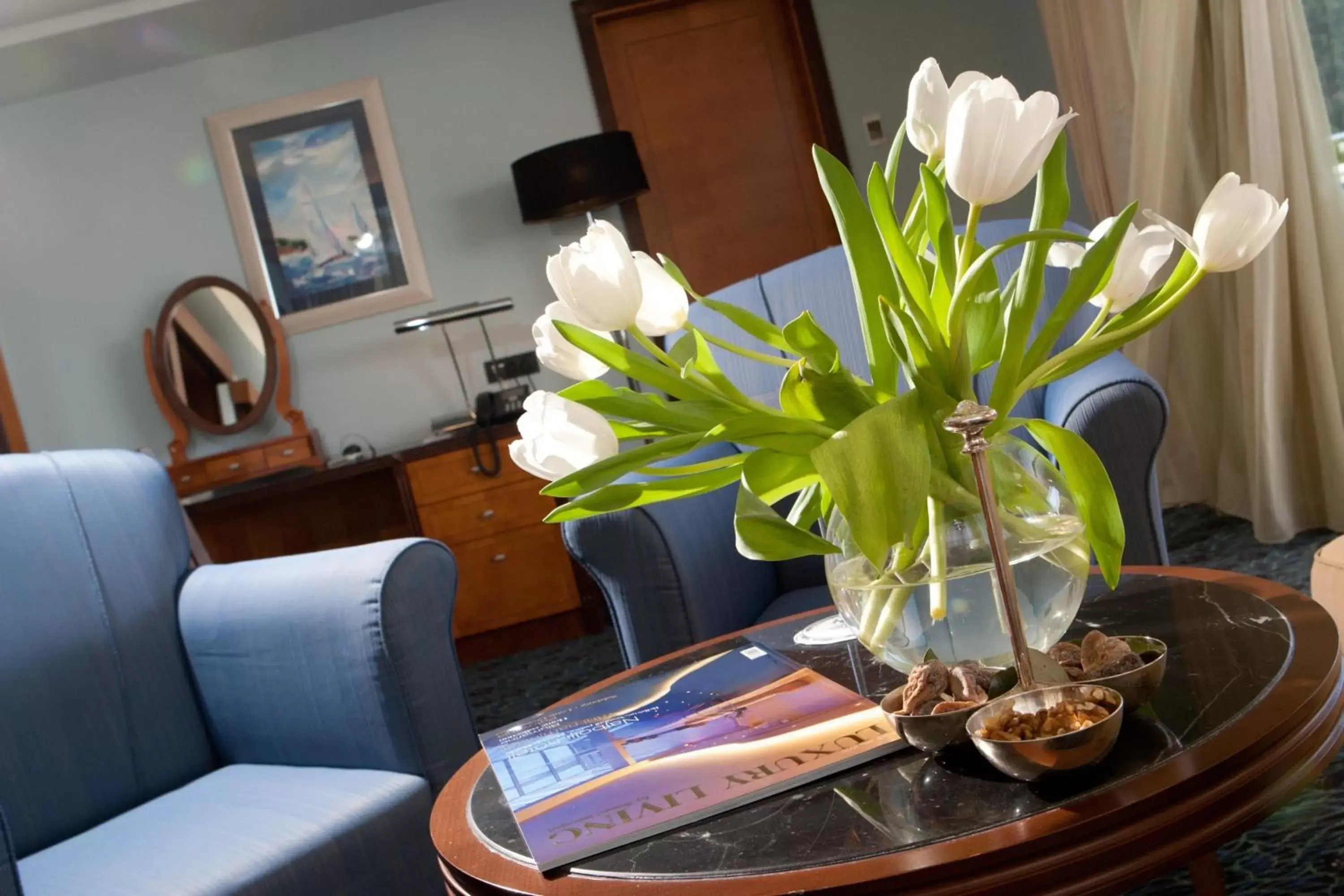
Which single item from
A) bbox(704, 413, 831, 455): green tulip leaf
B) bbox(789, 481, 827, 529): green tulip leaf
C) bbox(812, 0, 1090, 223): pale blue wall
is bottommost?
bbox(789, 481, 827, 529): green tulip leaf

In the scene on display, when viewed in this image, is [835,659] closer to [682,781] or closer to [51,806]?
[682,781]

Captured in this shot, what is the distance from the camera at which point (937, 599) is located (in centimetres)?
88

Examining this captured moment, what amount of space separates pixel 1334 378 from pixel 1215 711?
216cm

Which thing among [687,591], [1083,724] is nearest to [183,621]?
[687,591]

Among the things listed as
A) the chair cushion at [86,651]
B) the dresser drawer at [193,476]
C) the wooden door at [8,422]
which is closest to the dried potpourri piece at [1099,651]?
the chair cushion at [86,651]

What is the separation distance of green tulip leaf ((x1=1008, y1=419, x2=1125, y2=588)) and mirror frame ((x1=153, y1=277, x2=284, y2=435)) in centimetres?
370

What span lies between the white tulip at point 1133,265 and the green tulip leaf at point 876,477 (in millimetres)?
222

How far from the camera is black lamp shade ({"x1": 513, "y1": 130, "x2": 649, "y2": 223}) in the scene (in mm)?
3797

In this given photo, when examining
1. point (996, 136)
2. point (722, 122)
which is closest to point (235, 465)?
point (722, 122)

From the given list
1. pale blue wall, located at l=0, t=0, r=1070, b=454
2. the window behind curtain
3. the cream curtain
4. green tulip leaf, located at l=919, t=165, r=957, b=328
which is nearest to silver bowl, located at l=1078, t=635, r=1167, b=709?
Answer: green tulip leaf, located at l=919, t=165, r=957, b=328

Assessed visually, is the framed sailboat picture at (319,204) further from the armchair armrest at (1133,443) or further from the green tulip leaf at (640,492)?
the green tulip leaf at (640,492)

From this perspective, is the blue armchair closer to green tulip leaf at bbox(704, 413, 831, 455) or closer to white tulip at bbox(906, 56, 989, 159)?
green tulip leaf at bbox(704, 413, 831, 455)

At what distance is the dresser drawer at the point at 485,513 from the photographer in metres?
3.83

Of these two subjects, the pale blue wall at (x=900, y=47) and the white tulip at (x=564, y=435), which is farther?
the pale blue wall at (x=900, y=47)
